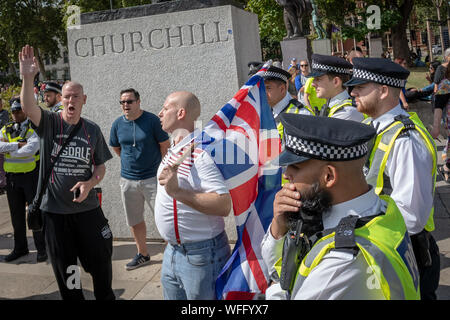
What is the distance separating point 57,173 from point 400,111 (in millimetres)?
2684

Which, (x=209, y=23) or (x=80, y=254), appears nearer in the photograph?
(x=80, y=254)

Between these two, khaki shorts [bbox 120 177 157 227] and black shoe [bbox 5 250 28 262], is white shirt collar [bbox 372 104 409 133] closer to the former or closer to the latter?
khaki shorts [bbox 120 177 157 227]

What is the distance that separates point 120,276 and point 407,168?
349 cm

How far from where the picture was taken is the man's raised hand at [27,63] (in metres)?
3.59

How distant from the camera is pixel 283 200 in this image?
6.22 ft

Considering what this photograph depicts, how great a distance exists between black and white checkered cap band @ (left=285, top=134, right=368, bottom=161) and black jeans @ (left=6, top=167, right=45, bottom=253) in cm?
491

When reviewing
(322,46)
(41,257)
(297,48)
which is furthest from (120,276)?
(322,46)

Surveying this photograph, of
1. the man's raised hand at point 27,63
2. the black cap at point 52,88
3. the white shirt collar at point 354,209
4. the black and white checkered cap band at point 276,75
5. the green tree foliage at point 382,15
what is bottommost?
the white shirt collar at point 354,209

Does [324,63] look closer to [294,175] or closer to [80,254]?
[80,254]

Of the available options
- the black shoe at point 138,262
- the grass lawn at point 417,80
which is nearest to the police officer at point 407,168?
the black shoe at point 138,262

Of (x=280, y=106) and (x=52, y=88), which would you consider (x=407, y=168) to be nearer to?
(x=280, y=106)

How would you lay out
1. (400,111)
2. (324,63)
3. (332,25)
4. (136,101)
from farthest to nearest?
1. (332,25)
2. (136,101)
3. (324,63)
4. (400,111)

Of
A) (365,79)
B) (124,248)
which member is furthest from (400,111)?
(124,248)

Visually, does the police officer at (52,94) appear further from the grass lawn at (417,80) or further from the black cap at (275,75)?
the grass lawn at (417,80)
